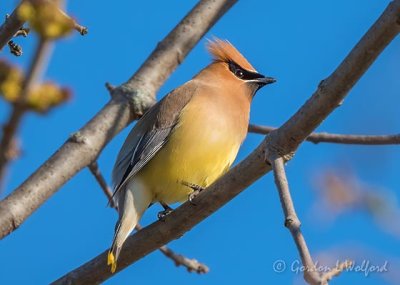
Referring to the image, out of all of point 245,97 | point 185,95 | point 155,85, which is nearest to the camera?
point 155,85

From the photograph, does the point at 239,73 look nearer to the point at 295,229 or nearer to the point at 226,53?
the point at 226,53

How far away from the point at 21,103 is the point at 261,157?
1853mm

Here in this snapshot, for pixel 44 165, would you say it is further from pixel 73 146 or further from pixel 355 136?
pixel 355 136

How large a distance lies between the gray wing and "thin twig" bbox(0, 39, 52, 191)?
10.7ft

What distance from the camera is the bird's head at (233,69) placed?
16.4 feet

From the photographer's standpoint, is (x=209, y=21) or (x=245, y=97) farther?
(x=245, y=97)

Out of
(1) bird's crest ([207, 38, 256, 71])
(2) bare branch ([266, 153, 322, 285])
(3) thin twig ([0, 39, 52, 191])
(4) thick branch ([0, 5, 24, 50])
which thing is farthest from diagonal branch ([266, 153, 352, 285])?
(1) bird's crest ([207, 38, 256, 71])

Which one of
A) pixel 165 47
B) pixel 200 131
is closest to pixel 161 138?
pixel 200 131

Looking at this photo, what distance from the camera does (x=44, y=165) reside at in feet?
11.3

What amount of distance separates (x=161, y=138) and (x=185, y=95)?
421 millimetres

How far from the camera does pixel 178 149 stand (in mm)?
4141

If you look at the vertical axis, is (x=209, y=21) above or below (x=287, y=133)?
above

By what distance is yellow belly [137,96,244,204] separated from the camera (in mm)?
4098

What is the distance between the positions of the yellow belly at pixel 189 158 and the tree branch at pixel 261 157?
2.83ft
